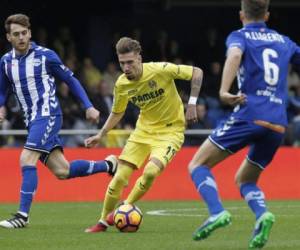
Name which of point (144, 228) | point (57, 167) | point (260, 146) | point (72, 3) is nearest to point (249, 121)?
point (260, 146)

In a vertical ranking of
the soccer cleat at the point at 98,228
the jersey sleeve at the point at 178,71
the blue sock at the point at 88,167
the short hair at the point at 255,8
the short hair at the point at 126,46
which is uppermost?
the short hair at the point at 255,8

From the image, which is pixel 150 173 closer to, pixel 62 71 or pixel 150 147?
pixel 150 147

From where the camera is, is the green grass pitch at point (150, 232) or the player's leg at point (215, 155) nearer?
the player's leg at point (215, 155)

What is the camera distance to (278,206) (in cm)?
1525

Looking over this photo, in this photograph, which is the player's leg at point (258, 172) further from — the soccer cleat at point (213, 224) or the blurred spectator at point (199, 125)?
the blurred spectator at point (199, 125)

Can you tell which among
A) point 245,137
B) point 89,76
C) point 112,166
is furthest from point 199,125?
point 245,137

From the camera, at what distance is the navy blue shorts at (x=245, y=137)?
8.77 m

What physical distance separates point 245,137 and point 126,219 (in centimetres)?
253

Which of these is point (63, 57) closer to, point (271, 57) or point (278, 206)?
point (278, 206)

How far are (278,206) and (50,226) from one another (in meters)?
4.51

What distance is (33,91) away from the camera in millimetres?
11773

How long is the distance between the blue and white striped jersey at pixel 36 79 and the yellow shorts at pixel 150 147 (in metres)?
0.73

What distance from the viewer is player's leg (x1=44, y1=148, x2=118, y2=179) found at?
12125 millimetres

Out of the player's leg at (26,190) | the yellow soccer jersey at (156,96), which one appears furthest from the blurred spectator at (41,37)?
the yellow soccer jersey at (156,96)
